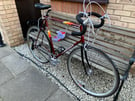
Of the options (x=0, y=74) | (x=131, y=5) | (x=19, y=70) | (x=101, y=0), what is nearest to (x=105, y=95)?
(x=131, y=5)

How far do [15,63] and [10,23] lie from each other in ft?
3.32

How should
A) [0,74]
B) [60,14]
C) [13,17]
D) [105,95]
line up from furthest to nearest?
[13,17] → [60,14] → [0,74] → [105,95]

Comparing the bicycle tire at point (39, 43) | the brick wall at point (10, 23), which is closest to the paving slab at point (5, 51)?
the brick wall at point (10, 23)

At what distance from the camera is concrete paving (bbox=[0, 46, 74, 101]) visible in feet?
6.04

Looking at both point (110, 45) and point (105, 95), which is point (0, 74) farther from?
point (110, 45)

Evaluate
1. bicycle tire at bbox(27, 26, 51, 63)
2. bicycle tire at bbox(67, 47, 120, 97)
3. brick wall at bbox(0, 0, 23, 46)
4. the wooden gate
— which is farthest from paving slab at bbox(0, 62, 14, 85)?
the wooden gate

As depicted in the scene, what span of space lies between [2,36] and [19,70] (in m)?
1.43

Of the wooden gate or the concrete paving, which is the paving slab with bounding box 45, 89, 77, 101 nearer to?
the concrete paving

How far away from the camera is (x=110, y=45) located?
1.88m

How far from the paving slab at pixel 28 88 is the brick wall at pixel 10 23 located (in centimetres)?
124

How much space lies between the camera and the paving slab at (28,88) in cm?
185

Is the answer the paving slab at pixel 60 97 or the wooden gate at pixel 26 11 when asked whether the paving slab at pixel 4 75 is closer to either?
the paving slab at pixel 60 97

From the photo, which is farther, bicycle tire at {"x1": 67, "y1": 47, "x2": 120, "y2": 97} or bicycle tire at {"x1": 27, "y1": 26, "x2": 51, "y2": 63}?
bicycle tire at {"x1": 27, "y1": 26, "x2": 51, "y2": 63}

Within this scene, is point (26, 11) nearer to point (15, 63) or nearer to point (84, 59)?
point (15, 63)
